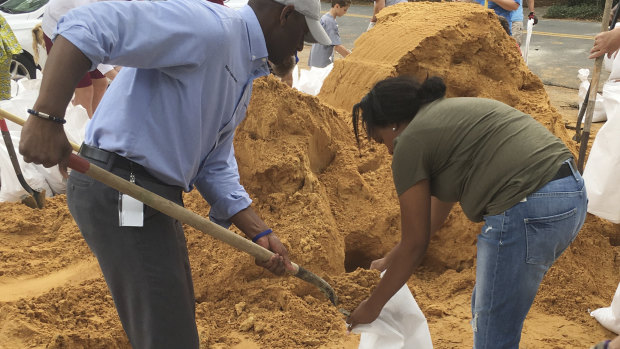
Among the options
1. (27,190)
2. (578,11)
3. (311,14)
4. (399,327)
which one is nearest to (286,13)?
(311,14)

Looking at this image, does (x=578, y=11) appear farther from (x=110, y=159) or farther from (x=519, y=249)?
(x=110, y=159)

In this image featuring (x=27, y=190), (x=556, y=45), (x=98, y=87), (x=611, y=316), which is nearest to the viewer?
(x=611, y=316)

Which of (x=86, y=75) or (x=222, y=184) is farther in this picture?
(x=86, y=75)

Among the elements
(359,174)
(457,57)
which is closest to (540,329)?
(359,174)

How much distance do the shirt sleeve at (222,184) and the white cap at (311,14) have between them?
0.51 metres

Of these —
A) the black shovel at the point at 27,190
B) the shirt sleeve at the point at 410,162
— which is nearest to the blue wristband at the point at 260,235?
the shirt sleeve at the point at 410,162

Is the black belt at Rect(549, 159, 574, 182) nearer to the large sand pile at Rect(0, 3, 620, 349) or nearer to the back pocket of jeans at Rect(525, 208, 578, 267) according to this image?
the back pocket of jeans at Rect(525, 208, 578, 267)

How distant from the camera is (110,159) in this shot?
1.73 meters

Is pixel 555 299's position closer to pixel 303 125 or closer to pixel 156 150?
pixel 303 125

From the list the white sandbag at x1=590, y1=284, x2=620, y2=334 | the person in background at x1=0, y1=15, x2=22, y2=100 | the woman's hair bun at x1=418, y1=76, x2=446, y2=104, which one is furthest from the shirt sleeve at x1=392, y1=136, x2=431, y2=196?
the person in background at x1=0, y1=15, x2=22, y2=100

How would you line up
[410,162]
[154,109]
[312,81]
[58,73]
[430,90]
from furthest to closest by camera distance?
[312,81], [430,90], [410,162], [154,109], [58,73]

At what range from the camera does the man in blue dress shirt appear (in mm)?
1504

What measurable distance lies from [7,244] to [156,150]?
282cm

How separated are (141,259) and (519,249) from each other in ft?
4.24
